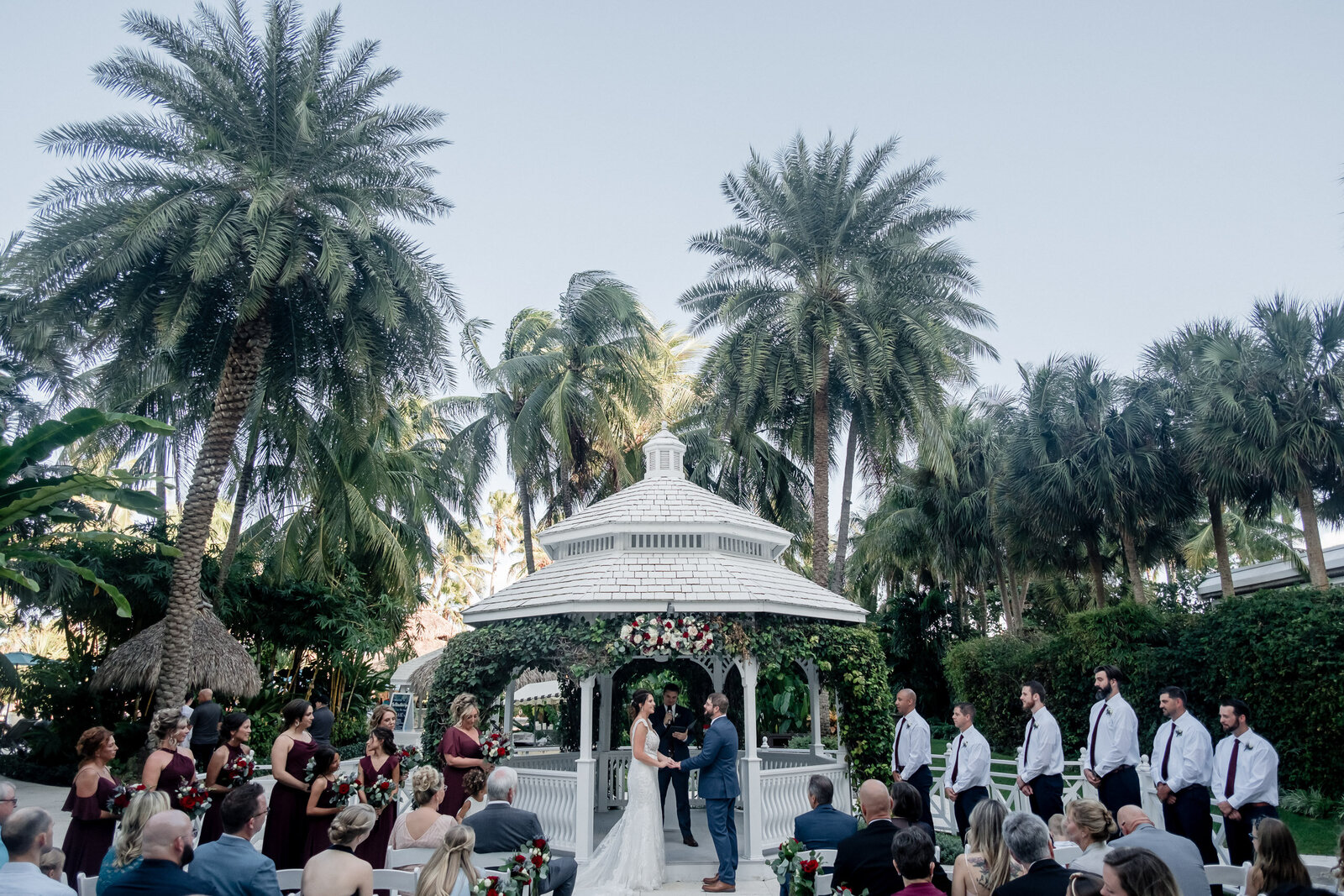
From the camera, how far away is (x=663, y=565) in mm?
12742

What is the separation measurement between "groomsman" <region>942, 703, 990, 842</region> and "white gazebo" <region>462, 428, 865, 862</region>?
2611mm

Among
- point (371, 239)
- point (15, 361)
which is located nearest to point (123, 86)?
point (371, 239)

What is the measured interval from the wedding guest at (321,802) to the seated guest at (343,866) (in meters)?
2.25

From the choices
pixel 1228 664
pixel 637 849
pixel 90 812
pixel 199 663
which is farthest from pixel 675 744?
pixel 199 663

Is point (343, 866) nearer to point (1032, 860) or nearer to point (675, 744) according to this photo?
point (1032, 860)

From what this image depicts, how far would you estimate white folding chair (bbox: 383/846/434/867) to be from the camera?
19.7ft

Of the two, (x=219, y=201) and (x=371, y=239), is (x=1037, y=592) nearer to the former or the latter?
(x=371, y=239)

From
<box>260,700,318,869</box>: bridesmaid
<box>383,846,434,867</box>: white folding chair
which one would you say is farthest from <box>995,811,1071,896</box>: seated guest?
<box>260,700,318,869</box>: bridesmaid

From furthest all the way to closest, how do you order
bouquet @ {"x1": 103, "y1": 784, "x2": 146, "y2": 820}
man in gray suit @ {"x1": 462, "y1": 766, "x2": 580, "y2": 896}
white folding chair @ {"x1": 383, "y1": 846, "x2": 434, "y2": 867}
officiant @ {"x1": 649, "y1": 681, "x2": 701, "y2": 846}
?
officiant @ {"x1": 649, "y1": 681, "x2": 701, "y2": 846}, bouquet @ {"x1": 103, "y1": 784, "x2": 146, "y2": 820}, man in gray suit @ {"x1": 462, "y1": 766, "x2": 580, "y2": 896}, white folding chair @ {"x1": 383, "y1": 846, "x2": 434, "y2": 867}

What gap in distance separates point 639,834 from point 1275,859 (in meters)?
6.61

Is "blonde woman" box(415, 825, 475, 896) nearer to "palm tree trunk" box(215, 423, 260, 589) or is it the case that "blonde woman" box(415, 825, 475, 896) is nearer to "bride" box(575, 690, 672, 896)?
"bride" box(575, 690, 672, 896)

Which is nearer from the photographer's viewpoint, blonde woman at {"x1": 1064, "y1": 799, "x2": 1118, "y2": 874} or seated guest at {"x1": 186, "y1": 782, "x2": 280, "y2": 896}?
seated guest at {"x1": 186, "y1": 782, "x2": 280, "y2": 896}

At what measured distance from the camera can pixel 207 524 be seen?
55.1 ft

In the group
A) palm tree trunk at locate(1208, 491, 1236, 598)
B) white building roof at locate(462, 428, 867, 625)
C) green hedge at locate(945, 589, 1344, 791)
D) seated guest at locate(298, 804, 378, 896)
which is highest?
palm tree trunk at locate(1208, 491, 1236, 598)
